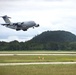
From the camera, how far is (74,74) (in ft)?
112

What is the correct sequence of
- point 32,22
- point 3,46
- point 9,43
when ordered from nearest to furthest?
1. point 32,22
2. point 3,46
3. point 9,43

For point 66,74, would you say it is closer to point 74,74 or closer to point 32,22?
point 74,74

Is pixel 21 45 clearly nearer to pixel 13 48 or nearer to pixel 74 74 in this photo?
pixel 13 48

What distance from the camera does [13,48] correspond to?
155000 mm

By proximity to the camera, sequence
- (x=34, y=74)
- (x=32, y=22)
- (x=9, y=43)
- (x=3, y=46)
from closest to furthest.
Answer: (x=34, y=74) → (x=32, y=22) → (x=3, y=46) → (x=9, y=43)

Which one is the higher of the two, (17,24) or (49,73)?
(17,24)

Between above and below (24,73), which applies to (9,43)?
above

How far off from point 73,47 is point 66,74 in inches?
5321

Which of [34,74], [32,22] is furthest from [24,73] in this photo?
[32,22]

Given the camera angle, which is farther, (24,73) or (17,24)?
(17,24)

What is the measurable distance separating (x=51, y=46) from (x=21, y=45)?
16.7 meters

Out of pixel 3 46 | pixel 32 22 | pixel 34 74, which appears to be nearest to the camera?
pixel 34 74

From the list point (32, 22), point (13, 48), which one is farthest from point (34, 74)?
point (13, 48)

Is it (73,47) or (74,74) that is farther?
(73,47)
